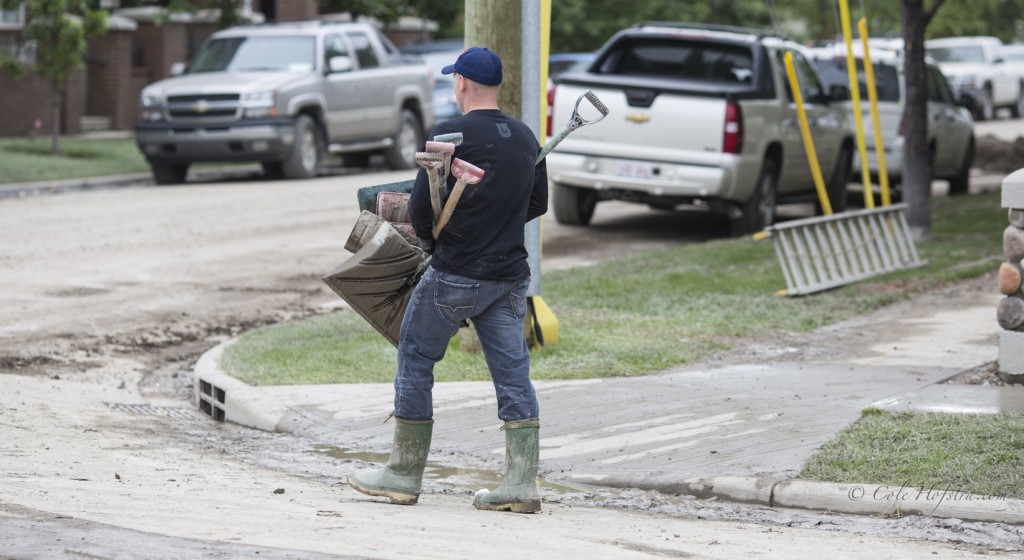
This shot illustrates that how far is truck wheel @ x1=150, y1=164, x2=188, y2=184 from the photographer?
20.7m

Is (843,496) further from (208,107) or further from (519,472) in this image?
(208,107)

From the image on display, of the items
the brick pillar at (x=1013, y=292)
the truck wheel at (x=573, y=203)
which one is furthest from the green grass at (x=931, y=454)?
the truck wheel at (x=573, y=203)

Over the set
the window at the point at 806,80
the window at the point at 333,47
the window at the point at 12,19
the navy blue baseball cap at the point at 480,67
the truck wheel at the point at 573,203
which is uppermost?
the navy blue baseball cap at the point at 480,67

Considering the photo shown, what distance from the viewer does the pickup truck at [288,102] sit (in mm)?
20156

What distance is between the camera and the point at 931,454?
21.9 feet

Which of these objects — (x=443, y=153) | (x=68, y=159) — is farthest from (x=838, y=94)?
(x=68, y=159)

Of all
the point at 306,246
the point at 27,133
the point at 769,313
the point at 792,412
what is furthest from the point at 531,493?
the point at 27,133

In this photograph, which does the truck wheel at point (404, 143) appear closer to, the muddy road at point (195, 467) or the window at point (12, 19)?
the muddy road at point (195, 467)

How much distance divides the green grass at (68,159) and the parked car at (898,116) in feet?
32.1

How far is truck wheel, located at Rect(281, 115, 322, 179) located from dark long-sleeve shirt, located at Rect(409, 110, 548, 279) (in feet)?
48.8

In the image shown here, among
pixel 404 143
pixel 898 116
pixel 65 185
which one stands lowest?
pixel 65 185

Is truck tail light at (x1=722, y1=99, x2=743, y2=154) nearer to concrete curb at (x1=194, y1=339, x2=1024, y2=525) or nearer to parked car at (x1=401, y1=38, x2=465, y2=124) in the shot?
concrete curb at (x1=194, y1=339, x2=1024, y2=525)

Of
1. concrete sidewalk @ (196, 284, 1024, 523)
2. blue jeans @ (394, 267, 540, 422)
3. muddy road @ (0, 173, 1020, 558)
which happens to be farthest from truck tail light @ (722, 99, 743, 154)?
blue jeans @ (394, 267, 540, 422)

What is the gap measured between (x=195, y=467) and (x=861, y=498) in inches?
114
